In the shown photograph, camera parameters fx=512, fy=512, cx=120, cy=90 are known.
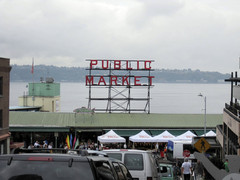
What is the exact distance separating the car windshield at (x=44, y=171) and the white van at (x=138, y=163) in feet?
23.9

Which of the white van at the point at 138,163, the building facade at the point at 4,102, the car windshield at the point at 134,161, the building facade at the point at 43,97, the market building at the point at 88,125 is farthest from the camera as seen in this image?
the building facade at the point at 43,97

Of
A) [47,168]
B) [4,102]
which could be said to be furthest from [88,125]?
[47,168]

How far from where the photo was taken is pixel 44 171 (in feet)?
20.4

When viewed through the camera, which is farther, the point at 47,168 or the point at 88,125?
the point at 88,125

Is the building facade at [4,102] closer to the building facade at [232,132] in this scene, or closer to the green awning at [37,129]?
the green awning at [37,129]

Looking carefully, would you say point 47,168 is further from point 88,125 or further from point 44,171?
point 88,125

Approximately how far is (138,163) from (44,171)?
25.1 ft

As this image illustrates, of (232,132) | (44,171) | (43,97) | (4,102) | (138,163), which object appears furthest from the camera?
(43,97)

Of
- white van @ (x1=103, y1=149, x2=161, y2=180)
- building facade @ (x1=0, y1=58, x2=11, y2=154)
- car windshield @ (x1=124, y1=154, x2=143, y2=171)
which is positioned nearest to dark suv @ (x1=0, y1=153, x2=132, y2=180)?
white van @ (x1=103, y1=149, x2=161, y2=180)

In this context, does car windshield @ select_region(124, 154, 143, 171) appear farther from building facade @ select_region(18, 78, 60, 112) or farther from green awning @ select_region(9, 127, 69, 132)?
building facade @ select_region(18, 78, 60, 112)

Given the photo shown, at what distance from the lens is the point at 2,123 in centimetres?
3772

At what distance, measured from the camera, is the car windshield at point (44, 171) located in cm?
614

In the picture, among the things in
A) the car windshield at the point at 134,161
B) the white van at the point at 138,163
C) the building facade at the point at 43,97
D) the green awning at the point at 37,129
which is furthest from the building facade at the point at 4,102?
the building facade at the point at 43,97

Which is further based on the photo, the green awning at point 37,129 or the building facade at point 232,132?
the green awning at point 37,129
